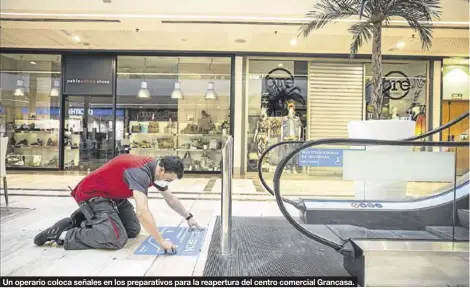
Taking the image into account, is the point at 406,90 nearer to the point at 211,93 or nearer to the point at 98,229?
the point at 211,93

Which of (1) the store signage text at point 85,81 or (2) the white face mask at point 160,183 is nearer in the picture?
(2) the white face mask at point 160,183

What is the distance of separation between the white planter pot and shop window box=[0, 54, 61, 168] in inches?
309

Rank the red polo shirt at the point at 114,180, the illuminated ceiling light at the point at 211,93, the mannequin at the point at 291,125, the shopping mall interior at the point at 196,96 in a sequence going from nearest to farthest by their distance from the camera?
the red polo shirt at the point at 114,180, the shopping mall interior at the point at 196,96, the mannequin at the point at 291,125, the illuminated ceiling light at the point at 211,93

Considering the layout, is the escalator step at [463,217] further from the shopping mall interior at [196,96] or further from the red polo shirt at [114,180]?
the shopping mall interior at [196,96]

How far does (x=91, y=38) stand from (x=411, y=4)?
21.5 feet

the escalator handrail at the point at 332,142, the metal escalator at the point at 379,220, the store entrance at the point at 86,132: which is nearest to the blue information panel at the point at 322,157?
the metal escalator at the point at 379,220

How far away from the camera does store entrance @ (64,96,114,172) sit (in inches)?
365

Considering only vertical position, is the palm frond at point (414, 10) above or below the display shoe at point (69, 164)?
above

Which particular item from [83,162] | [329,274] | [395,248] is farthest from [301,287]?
[83,162]

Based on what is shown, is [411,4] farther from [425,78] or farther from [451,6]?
[425,78]

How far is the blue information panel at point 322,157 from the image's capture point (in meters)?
3.28

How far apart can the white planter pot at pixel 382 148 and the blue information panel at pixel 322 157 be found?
29cm

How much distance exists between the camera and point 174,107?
30.6 feet

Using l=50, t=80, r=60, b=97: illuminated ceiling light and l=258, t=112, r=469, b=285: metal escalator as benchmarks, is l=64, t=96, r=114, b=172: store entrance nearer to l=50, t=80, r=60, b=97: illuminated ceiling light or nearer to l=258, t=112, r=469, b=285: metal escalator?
l=50, t=80, r=60, b=97: illuminated ceiling light
